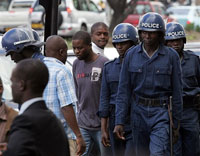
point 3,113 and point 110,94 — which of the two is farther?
point 110,94

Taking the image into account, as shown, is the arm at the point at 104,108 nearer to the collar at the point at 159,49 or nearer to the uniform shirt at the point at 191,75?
the collar at the point at 159,49

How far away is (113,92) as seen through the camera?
690cm

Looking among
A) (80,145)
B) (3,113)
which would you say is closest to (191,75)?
(80,145)

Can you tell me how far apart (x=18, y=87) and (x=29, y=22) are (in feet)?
64.6

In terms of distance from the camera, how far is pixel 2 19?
79.4 ft

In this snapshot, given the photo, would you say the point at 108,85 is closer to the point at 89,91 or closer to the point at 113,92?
the point at 113,92

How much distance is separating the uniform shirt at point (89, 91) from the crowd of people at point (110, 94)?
0.01 meters

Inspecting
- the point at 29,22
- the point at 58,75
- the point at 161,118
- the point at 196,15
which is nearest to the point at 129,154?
the point at 161,118

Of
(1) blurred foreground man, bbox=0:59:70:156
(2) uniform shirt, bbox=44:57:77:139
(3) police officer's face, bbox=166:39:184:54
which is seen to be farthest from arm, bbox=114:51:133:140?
(1) blurred foreground man, bbox=0:59:70:156

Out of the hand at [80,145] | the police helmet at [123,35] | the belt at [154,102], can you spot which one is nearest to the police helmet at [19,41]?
the hand at [80,145]

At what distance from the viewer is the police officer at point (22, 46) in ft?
18.5

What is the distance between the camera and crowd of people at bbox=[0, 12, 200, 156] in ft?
12.9

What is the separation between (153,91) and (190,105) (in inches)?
50.1

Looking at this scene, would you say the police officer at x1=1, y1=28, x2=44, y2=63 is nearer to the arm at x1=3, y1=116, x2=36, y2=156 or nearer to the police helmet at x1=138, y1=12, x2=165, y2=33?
the police helmet at x1=138, y1=12, x2=165, y2=33
